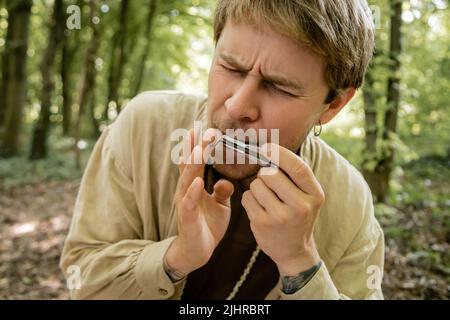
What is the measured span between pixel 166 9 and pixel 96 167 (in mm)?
9922

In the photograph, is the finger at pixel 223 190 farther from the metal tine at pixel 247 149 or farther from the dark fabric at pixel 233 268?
the dark fabric at pixel 233 268

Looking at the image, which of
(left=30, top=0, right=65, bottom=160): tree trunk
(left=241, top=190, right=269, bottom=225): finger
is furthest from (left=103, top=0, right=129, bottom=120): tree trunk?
(left=241, top=190, right=269, bottom=225): finger

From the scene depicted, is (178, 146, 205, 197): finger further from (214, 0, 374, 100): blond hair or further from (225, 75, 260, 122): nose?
(214, 0, 374, 100): blond hair

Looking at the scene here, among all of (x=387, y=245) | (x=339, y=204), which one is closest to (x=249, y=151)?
(x=339, y=204)

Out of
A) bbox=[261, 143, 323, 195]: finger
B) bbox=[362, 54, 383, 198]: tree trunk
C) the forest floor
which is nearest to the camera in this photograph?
bbox=[261, 143, 323, 195]: finger

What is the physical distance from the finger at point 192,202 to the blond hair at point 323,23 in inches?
24.0

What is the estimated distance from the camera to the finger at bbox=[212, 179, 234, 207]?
58.3 inches

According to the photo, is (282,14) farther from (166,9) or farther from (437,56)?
(166,9)

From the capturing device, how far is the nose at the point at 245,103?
1.46m

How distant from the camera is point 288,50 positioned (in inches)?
57.6

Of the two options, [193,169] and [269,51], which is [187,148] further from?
[269,51]

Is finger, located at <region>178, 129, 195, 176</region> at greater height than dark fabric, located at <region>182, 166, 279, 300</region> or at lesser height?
greater

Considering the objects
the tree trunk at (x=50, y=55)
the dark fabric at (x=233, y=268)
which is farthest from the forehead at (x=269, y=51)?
the tree trunk at (x=50, y=55)
